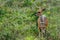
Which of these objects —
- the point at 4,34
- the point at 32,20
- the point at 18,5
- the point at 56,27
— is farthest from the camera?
the point at 18,5

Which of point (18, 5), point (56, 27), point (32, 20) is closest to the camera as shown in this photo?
point (56, 27)

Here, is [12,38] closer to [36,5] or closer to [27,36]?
[27,36]

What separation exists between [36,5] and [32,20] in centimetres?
150

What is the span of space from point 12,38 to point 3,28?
0.75 meters

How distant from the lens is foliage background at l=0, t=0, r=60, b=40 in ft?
34.9

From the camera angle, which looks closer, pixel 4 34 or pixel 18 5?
pixel 4 34

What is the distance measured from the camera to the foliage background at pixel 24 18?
10.6 meters

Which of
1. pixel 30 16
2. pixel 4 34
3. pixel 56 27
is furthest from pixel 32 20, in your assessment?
pixel 4 34

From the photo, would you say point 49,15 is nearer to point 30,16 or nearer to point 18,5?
point 30,16

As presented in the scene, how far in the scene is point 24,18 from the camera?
477 inches

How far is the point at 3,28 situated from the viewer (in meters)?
10.8

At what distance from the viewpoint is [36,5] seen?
43.4 feet

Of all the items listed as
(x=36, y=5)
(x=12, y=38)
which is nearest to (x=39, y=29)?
(x=12, y=38)

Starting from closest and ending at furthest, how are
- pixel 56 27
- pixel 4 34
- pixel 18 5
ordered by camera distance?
1. pixel 4 34
2. pixel 56 27
3. pixel 18 5
